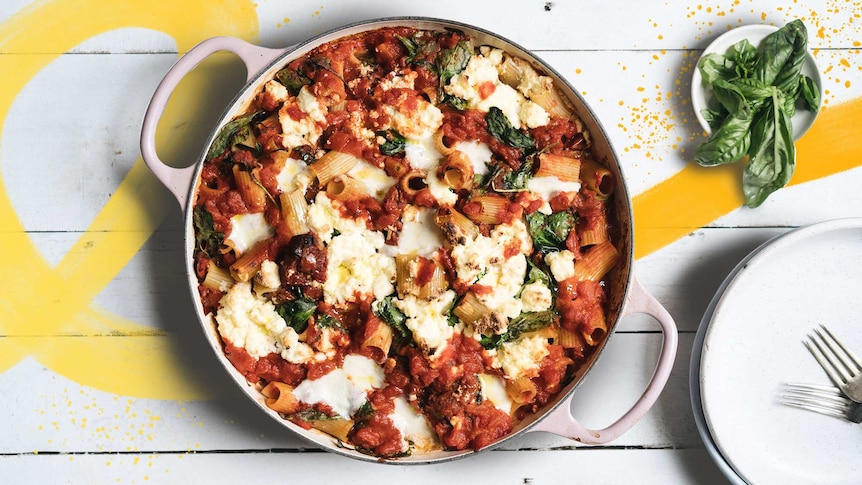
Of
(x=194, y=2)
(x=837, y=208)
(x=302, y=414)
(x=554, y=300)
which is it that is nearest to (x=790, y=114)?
(x=837, y=208)

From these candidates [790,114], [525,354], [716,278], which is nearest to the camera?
[525,354]

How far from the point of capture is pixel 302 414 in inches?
114

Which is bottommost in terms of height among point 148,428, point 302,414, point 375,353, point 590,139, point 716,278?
point 148,428

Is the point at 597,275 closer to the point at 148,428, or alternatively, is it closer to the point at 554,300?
the point at 554,300

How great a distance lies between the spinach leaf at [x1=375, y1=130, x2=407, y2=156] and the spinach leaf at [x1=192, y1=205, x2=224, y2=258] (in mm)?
741

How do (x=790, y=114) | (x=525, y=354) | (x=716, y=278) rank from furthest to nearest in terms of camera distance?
(x=716, y=278), (x=790, y=114), (x=525, y=354)

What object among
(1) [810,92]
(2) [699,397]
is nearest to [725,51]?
(1) [810,92]

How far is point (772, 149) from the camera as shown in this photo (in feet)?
9.91

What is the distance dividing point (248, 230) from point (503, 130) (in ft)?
3.63

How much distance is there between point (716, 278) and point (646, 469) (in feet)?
3.02

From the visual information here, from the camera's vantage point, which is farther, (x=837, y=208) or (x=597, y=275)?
(x=837, y=208)

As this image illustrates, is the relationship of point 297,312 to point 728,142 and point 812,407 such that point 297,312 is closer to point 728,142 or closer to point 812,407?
point 728,142

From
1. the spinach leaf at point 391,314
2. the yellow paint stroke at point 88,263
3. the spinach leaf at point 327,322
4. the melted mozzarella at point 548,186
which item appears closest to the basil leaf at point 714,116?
the melted mozzarella at point 548,186

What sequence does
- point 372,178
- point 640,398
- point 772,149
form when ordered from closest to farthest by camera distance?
point 640,398
point 372,178
point 772,149
